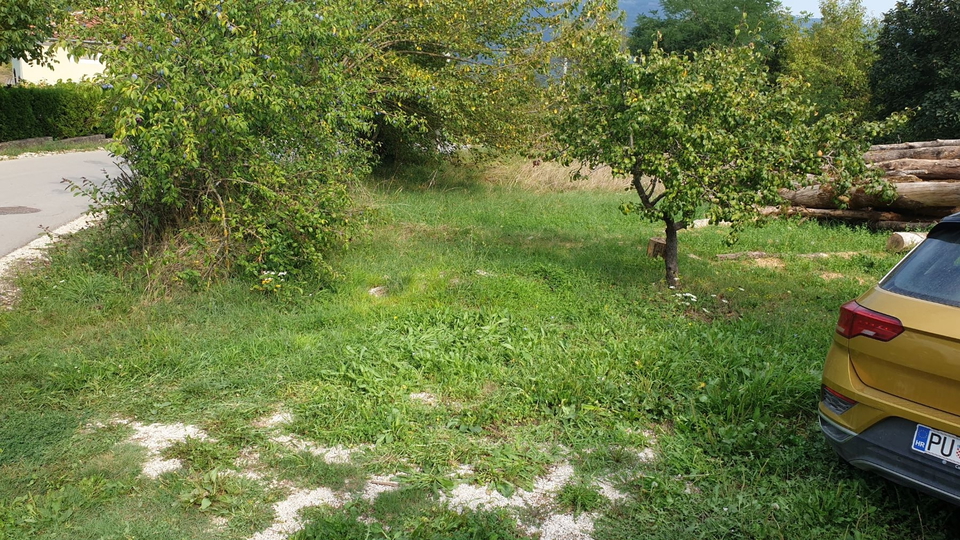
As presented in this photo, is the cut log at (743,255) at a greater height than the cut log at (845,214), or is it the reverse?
the cut log at (845,214)

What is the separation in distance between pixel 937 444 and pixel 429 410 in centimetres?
287

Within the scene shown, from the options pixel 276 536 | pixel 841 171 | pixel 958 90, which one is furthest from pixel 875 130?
pixel 958 90

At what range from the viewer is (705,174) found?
6699mm

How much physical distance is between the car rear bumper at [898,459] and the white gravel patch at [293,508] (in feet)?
8.58

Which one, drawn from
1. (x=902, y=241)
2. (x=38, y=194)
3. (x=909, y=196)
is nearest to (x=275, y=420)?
(x=902, y=241)

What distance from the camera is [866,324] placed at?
347 cm

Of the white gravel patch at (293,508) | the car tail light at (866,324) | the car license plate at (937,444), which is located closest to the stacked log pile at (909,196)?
the car tail light at (866,324)

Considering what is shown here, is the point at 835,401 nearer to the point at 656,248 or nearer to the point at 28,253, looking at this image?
the point at 656,248

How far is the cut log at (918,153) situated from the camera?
1234cm

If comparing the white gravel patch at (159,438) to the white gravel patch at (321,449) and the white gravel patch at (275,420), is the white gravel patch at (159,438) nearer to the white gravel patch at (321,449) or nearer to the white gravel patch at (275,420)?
the white gravel patch at (275,420)

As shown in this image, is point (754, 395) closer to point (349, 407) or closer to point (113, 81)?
point (349, 407)

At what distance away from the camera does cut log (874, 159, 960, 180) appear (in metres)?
11.6

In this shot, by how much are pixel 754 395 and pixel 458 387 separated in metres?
2.03

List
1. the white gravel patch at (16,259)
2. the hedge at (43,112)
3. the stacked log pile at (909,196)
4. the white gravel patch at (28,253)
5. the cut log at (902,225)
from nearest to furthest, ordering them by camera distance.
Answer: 1. the white gravel patch at (16,259)
2. the white gravel patch at (28,253)
3. the stacked log pile at (909,196)
4. the cut log at (902,225)
5. the hedge at (43,112)
